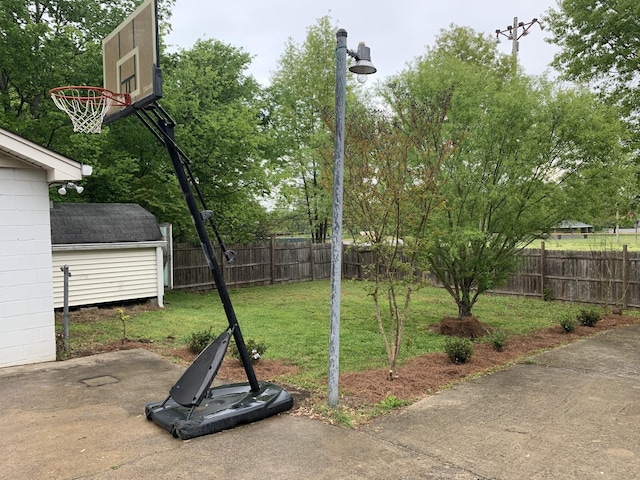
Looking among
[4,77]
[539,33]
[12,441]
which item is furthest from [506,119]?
[4,77]

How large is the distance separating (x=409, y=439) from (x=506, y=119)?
5730 millimetres

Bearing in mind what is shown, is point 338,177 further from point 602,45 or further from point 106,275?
point 602,45

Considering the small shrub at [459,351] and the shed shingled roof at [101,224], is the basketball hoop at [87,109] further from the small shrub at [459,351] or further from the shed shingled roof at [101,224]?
the shed shingled roof at [101,224]

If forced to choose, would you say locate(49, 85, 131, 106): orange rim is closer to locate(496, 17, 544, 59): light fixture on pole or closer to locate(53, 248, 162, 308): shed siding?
locate(53, 248, 162, 308): shed siding

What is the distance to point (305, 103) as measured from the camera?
2205cm

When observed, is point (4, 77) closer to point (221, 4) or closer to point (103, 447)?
point (221, 4)

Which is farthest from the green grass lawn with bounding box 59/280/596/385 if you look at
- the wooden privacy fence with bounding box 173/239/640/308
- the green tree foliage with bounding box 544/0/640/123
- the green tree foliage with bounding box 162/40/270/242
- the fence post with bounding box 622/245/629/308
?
the green tree foliage with bounding box 544/0/640/123

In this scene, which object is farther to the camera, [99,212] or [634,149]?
[634,149]

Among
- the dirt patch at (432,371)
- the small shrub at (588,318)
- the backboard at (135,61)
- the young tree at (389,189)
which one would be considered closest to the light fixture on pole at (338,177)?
the dirt patch at (432,371)

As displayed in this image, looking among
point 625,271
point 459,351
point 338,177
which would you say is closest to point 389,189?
point 338,177

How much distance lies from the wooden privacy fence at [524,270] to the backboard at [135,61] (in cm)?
497

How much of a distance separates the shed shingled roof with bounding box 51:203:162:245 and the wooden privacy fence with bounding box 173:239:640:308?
271 centimetres

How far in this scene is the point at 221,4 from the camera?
10.2 meters

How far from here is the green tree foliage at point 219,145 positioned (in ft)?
44.3
